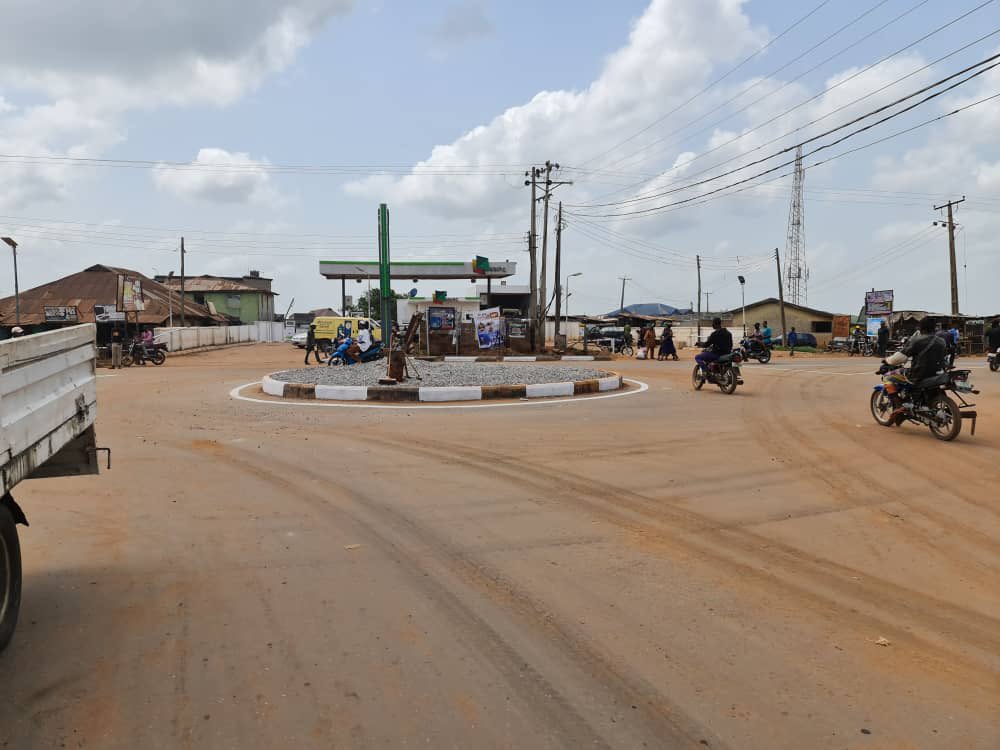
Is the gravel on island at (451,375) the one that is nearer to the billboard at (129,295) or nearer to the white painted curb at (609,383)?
the white painted curb at (609,383)

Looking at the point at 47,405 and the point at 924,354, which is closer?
the point at 47,405

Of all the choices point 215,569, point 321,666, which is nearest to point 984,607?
point 321,666

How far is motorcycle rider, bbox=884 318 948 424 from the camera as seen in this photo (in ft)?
29.3

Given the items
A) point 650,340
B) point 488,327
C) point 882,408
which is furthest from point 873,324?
point 882,408

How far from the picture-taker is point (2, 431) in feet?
9.89

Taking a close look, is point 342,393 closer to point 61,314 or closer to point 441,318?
point 441,318

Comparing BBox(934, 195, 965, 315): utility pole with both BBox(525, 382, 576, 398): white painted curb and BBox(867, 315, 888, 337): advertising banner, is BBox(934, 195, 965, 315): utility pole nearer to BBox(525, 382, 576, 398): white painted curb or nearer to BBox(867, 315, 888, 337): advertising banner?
BBox(867, 315, 888, 337): advertising banner

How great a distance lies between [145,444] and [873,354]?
115 ft

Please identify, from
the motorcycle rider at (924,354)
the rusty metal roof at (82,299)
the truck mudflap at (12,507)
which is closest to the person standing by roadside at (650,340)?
the motorcycle rider at (924,354)

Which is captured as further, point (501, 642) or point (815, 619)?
point (815, 619)

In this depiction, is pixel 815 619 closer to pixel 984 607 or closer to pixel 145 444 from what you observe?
pixel 984 607

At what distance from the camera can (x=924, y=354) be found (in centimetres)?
896

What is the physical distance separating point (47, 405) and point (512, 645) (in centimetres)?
247

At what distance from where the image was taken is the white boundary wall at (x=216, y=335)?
1539 inches
